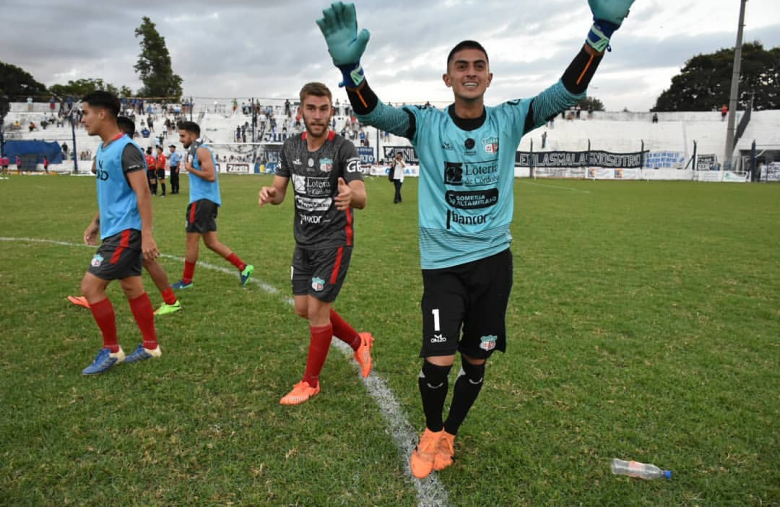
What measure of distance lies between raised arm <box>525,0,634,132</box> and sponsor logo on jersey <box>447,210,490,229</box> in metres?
0.64

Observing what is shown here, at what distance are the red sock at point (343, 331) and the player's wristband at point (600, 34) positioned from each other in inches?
106

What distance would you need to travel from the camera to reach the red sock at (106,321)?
407cm

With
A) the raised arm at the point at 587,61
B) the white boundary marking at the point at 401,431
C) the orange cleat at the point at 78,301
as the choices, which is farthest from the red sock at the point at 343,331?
the orange cleat at the point at 78,301

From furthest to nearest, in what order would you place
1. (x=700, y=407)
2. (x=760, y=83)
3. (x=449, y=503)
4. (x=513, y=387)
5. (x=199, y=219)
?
(x=760, y=83) → (x=199, y=219) → (x=513, y=387) → (x=700, y=407) → (x=449, y=503)


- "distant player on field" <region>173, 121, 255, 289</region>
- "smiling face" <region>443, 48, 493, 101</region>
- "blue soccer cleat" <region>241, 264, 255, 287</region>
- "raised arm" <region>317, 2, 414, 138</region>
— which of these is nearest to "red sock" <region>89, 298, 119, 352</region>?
"distant player on field" <region>173, 121, 255, 289</region>

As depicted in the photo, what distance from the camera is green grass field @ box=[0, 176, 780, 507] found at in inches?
106

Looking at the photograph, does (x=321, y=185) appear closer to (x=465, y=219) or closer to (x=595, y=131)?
(x=465, y=219)

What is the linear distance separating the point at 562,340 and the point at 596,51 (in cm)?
309

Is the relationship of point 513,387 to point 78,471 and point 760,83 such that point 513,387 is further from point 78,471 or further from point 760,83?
point 760,83

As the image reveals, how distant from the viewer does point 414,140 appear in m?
2.79

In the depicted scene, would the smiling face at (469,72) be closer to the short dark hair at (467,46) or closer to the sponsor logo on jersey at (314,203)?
the short dark hair at (467,46)

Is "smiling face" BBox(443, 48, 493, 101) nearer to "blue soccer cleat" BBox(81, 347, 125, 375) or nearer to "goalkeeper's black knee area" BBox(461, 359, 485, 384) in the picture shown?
"goalkeeper's black knee area" BBox(461, 359, 485, 384)

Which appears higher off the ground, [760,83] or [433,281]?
[760,83]

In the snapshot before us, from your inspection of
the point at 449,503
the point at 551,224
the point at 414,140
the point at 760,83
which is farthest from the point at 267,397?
the point at 760,83
